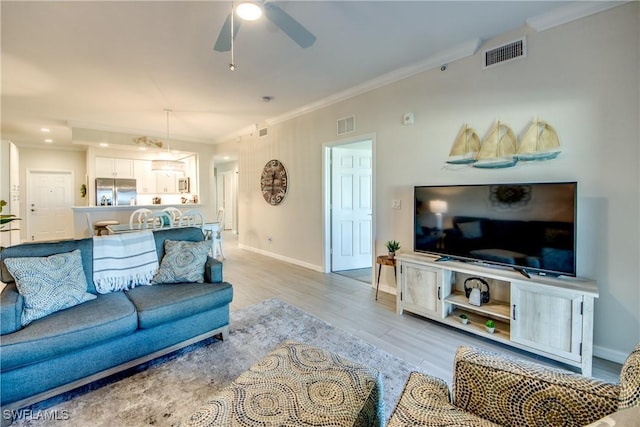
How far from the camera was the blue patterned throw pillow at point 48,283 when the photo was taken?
1.85 metres

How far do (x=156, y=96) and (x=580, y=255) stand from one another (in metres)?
5.40

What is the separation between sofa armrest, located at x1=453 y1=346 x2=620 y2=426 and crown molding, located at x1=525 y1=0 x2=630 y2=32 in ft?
8.94

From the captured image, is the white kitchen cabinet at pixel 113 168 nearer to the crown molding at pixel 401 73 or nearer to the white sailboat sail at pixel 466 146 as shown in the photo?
the crown molding at pixel 401 73

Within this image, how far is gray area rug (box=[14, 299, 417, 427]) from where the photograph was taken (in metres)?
1.67

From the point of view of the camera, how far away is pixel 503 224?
8.22 feet

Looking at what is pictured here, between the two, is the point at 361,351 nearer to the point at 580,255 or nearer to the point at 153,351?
the point at 153,351

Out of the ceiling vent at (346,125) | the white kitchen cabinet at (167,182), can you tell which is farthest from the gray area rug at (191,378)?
the white kitchen cabinet at (167,182)

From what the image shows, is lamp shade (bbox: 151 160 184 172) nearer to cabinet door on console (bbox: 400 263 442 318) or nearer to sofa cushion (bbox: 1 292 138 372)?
sofa cushion (bbox: 1 292 138 372)

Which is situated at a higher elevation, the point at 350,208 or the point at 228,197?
the point at 228,197

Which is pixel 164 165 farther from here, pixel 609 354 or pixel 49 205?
pixel 609 354

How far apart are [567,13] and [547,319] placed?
2427 millimetres

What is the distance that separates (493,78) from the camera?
2.76m

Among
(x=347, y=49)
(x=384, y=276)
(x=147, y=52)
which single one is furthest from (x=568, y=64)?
(x=147, y=52)

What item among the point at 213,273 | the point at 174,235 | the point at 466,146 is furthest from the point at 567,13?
the point at 174,235
